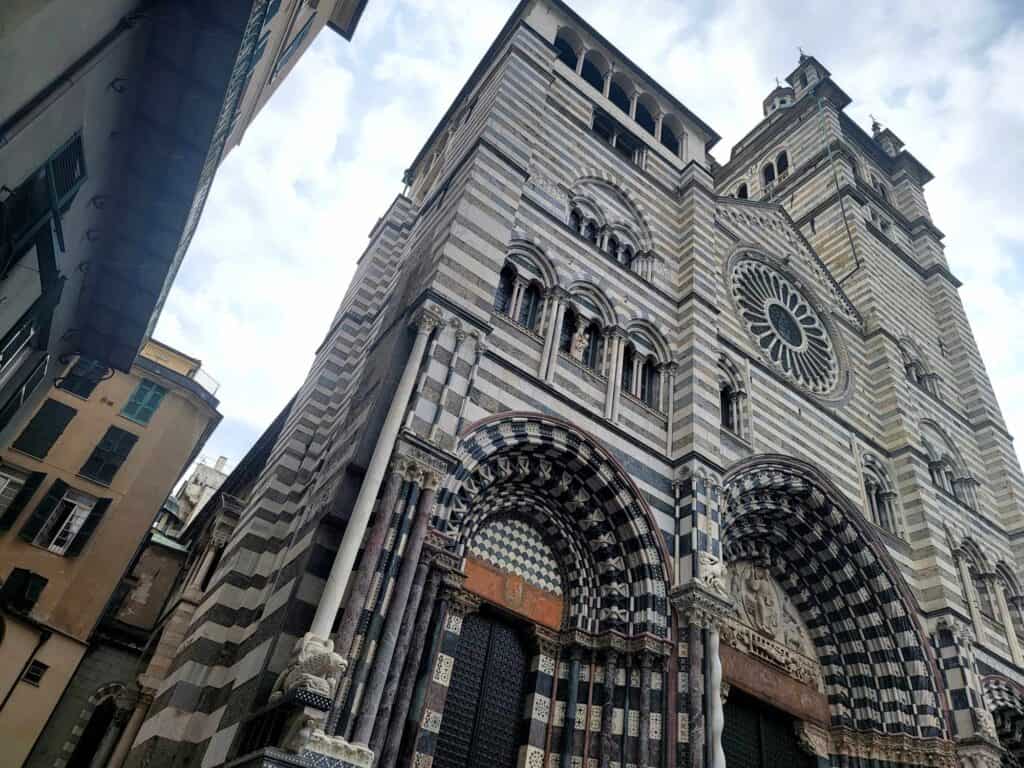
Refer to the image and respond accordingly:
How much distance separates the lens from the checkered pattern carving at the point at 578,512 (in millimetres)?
10773

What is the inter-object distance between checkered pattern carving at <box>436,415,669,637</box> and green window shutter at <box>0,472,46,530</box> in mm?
13729

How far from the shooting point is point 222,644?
10680 millimetres

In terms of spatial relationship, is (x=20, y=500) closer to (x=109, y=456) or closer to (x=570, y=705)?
(x=109, y=456)

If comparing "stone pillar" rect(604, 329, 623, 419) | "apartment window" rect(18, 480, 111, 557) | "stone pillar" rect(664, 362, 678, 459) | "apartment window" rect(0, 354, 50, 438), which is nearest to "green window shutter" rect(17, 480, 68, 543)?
"apartment window" rect(18, 480, 111, 557)

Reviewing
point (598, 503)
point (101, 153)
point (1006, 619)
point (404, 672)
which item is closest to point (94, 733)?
point (404, 672)

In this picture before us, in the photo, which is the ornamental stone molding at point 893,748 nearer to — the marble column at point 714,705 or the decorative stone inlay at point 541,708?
the marble column at point 714,705

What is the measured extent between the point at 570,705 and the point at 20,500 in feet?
50.4

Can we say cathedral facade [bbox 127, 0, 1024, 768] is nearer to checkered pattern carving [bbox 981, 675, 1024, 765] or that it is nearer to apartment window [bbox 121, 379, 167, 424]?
checkered pattern carving [bbox 981, 675, 1024, 765]

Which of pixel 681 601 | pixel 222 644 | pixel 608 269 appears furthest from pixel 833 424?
pixel 222 644

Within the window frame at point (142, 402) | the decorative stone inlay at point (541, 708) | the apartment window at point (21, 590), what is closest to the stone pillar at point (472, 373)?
the decorative stone inlay at point (541, 708)

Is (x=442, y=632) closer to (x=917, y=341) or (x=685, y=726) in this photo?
(x=685, y=726)

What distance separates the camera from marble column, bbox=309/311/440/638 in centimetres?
757

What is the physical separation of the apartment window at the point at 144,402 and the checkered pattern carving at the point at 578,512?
49.1 ft

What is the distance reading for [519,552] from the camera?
11219mm
